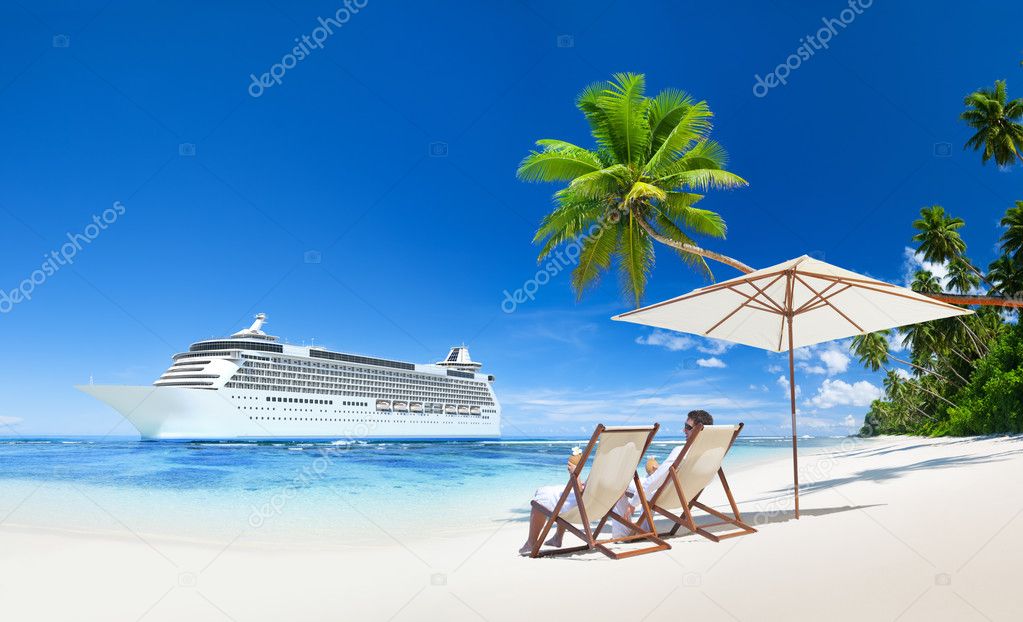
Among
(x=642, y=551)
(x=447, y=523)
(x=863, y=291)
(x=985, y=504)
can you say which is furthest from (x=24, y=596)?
(x=985, y=504)

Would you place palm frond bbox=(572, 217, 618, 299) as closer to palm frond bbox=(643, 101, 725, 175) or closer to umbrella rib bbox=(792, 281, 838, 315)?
palm frond bbox=(643, 101, 725, 175)

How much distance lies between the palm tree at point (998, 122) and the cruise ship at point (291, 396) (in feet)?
111

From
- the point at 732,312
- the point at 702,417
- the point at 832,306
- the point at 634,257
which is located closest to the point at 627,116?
the point at 634,257

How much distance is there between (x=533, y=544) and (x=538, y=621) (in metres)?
1.34

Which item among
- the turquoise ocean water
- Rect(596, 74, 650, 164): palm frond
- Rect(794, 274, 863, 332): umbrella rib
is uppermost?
Rect(596, 74, 650, 164): palm frond

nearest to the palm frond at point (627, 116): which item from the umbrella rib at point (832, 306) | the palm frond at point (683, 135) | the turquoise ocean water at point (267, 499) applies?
the palm frond at point (683, 135)

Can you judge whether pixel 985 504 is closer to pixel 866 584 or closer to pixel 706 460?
pixel 706 460

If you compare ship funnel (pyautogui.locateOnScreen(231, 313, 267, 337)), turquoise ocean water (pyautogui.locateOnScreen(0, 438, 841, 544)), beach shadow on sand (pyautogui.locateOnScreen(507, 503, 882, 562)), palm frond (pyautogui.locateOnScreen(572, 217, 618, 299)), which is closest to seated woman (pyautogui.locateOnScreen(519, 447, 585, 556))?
beach shadow on sand (pyautogui.locateOnScreen(507, 503, 882, 562))

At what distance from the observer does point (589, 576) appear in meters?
3.07

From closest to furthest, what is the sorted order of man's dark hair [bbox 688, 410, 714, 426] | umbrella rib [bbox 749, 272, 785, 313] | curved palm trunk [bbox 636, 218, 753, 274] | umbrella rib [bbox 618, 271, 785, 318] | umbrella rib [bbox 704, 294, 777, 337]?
man's dark hair [bbox 688, 410, 714, 426] → umbrella rib [bbox 618, 271, 785, 318] → umbrella rib [bbox 749, 272, 785, 313] → umbrella rib [bbox 704, 294, 777, 337] → curved palm trunk [bbox 636, 218, 753, 274]

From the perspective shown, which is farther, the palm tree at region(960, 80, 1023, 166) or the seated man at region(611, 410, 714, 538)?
the palm tree at region(960, 80, 1023, 166)

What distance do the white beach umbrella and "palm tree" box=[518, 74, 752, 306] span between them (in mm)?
3938

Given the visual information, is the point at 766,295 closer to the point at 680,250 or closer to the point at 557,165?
the point at 680,250

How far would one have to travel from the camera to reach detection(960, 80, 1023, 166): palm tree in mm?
14777
